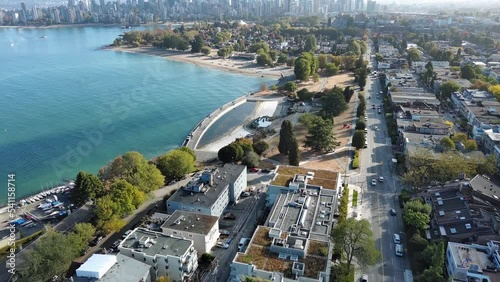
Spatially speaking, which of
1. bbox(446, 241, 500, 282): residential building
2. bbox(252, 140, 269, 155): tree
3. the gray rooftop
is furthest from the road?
the gray rooftop

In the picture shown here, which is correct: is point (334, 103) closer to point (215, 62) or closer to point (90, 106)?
point (90, 106)

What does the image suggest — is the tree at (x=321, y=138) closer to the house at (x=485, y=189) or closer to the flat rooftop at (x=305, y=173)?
the flat rooftop at (x=305, y=173)

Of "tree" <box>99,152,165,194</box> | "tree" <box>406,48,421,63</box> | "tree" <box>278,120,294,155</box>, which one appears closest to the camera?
"tree" <box>99,152,165,194</box>

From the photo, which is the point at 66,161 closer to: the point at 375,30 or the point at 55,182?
the point at 55,182

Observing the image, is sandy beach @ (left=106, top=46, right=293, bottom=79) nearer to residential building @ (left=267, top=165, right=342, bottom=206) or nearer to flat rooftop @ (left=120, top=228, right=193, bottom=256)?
residential building @ (left=267, top=165, right=342, bottom=206)

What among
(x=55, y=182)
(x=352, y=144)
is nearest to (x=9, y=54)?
(x=55, y=182)
